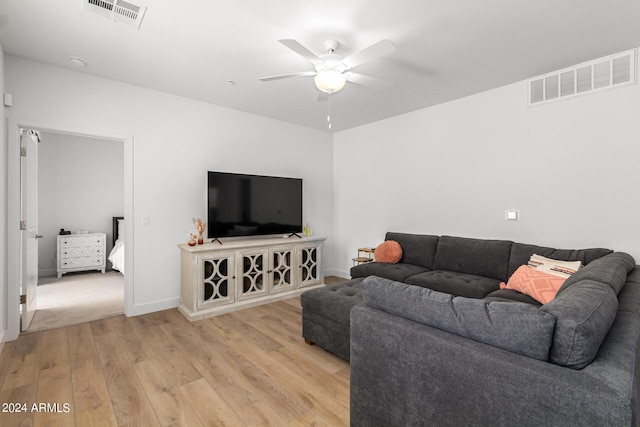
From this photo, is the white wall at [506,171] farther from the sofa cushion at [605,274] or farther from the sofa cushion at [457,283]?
the sofa cushion at [605,274]

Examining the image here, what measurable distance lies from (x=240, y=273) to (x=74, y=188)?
4.23 meters

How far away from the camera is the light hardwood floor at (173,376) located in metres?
Result: 1.85

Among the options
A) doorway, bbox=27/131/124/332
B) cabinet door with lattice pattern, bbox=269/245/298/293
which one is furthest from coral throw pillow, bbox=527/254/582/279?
doorway, bbox=27/131/124/332

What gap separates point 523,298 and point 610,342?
150 cm

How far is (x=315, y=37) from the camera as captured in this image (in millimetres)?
2473

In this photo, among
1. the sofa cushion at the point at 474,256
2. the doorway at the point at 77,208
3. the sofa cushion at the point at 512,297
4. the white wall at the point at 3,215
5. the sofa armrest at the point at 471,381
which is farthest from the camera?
the doorway at the point at 77,208

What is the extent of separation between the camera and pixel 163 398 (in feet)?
6.60

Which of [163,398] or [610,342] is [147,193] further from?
[610,342]

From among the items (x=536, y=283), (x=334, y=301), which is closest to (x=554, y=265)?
(x=536, y=283)

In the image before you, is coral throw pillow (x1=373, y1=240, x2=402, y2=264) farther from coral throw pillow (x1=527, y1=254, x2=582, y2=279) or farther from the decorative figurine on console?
the decorative figurine on console

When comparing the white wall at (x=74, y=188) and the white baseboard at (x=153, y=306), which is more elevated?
the white wall at (x=74, y=188)

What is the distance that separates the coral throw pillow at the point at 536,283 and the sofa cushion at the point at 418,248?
1.11 metres

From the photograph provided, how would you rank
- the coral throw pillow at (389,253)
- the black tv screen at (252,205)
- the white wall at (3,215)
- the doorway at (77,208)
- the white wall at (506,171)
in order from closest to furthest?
1. the white wall at (3,215)
2. the white wall at (506,171)
3. the black tv screen at (252,205)
4. the coral throw pillow at (389,253)
5. the doorway at (77,208)

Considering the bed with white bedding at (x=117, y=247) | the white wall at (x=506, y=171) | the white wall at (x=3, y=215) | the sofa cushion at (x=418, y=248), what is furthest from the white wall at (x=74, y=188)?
the sofa cushion at (x=418, y=248)
